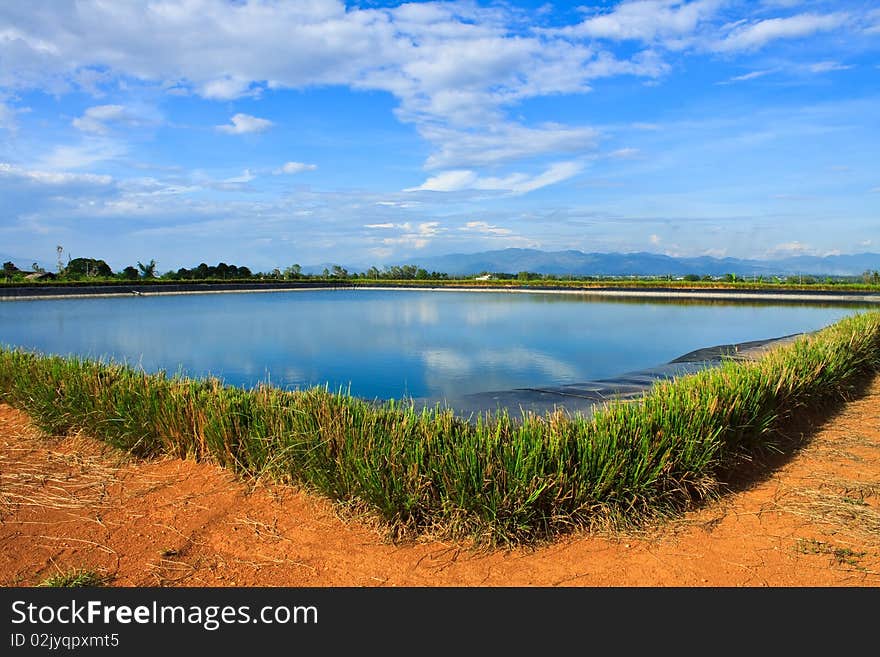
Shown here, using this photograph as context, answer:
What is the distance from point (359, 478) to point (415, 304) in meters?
15.6

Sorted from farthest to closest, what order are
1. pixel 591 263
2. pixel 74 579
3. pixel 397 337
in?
pixel 591 263 → pixel 397 337 → pixel 74 579

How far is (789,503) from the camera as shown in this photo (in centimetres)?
280

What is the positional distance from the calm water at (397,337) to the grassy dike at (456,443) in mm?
1117

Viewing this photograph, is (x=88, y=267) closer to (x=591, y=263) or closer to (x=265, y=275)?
(x=265, y=275)

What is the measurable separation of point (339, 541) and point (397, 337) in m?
8.03

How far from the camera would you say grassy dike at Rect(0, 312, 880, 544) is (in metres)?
2.52

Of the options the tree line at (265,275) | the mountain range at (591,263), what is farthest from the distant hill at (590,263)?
the tree line at (265,275)

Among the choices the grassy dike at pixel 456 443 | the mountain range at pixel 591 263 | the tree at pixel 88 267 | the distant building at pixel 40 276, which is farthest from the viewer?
the mountain range at pixel 591 263

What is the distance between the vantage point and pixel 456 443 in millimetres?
2777

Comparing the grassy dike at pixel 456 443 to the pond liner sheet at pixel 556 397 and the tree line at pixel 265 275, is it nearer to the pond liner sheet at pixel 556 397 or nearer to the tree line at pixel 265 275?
the pond liner sheet at pixel 556 397

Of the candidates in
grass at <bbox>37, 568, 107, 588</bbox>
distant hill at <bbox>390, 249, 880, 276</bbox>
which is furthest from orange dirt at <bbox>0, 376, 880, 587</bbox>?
distant hill at <bbox>390, 249, 880, 276</bbox>

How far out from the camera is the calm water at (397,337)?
7266mm

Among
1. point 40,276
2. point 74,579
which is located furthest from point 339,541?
point 40,276
